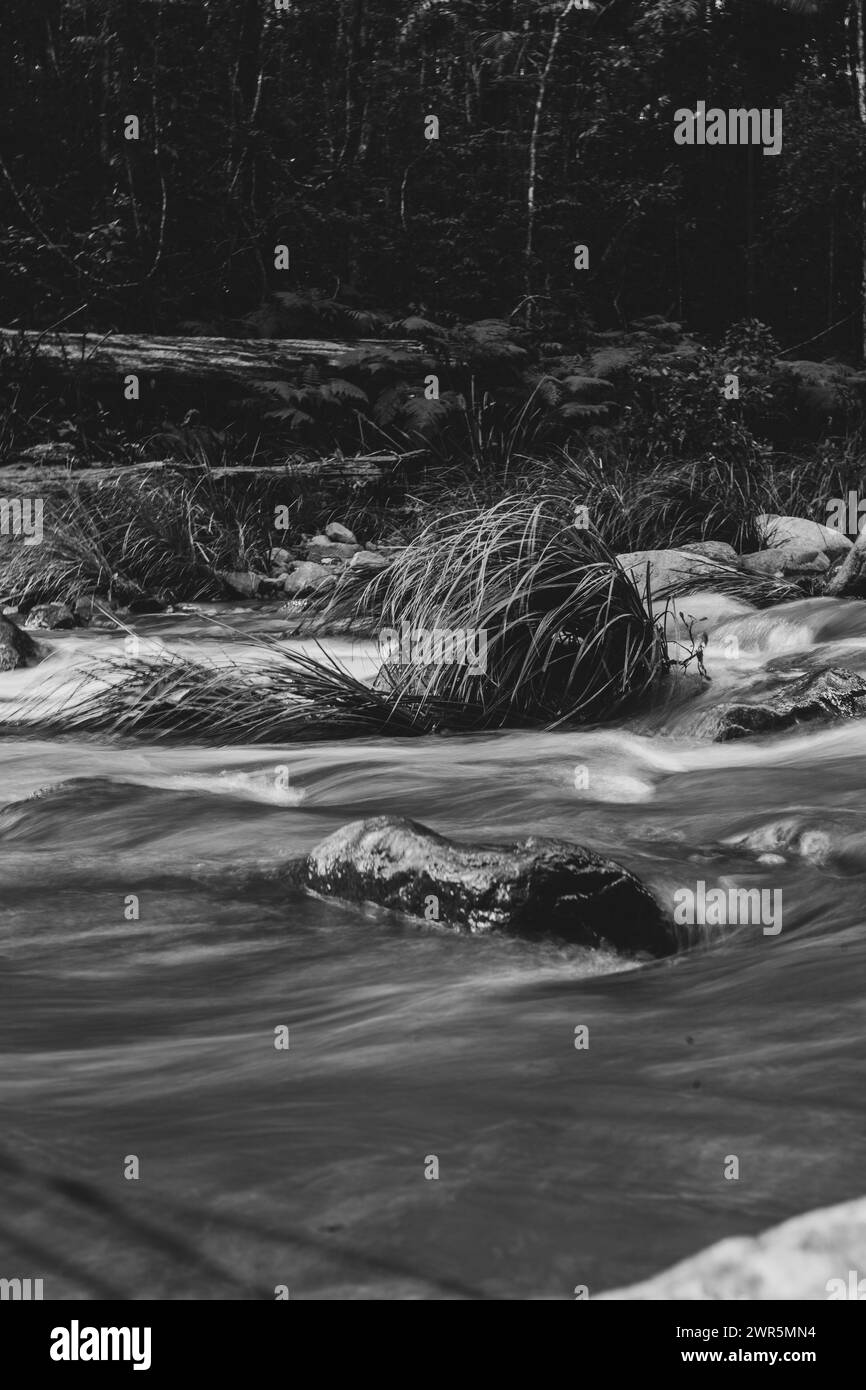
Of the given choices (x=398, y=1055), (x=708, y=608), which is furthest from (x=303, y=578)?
(x=398, y=1055)

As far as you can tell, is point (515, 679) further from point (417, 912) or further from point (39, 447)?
point (39, 447)

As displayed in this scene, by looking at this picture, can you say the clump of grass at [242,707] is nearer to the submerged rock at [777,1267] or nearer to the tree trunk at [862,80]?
the submerged rock at [777,1267]

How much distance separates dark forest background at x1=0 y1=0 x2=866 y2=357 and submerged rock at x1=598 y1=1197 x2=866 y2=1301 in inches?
546

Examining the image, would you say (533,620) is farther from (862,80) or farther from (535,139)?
(862,80)

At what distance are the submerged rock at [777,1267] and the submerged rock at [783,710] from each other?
12.1ft

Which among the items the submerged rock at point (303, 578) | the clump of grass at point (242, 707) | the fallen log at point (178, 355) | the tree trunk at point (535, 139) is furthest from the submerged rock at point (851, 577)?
the tree trunk at point (535, 139)

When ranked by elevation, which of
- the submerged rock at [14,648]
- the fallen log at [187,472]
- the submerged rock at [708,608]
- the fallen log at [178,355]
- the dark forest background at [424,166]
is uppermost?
the dark forest background at [424,166]

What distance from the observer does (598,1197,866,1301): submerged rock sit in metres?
1.61

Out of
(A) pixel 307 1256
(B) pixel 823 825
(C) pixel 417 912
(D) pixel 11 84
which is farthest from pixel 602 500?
(D) pixel 11 84

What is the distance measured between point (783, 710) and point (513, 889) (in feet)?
8.70

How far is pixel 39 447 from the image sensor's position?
11906 mm

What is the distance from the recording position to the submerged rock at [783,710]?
5289mm

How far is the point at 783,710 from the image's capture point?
530 centimetres

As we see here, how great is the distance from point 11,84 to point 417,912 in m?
14.8
